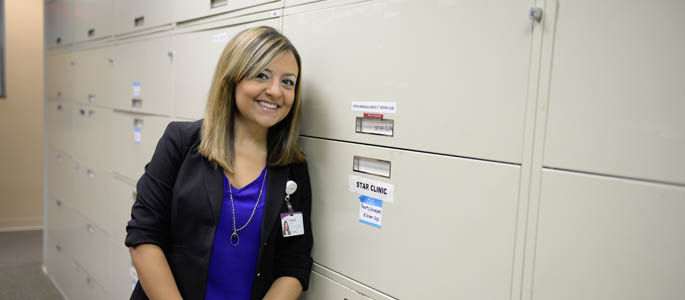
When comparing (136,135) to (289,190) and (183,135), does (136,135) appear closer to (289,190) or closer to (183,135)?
(183,135)

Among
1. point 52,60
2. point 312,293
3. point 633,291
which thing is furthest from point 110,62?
point 633,291

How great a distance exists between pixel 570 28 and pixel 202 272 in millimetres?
1067

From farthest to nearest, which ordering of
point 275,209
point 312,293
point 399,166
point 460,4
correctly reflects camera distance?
1. point 312,293
2. point 275,209
3. point 399,166
4. point 460,4

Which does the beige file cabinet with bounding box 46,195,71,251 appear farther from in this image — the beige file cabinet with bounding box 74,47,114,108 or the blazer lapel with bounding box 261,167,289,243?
the blazer lapel with bounding box 261,167,289,243

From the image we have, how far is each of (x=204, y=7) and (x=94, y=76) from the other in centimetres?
141

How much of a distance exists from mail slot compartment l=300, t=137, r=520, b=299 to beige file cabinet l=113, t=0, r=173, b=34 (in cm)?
107

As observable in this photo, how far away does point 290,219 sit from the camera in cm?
128

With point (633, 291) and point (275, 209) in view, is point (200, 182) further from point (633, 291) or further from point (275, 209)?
point (633, 291)

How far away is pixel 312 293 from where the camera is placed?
1.40 metres

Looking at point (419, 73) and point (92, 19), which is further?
point (92, 19)

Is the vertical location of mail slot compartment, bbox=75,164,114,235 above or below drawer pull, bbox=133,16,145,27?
below

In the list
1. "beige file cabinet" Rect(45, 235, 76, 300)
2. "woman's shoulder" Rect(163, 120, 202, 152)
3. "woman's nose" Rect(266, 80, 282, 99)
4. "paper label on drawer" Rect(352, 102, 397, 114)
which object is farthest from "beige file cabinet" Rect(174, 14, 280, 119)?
"beige file cabinet" Rect(45, 235, 76, 300)

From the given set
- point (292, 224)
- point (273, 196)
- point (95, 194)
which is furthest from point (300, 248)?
point (95, 194)

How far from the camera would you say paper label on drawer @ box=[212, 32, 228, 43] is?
161cm
